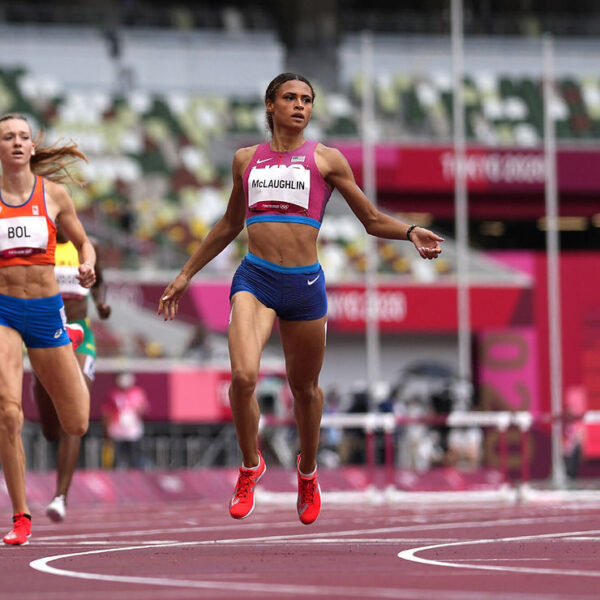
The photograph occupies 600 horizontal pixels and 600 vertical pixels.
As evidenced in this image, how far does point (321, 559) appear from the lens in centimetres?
882

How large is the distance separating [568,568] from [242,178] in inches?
131

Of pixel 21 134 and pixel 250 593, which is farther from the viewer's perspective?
pixel 21 134

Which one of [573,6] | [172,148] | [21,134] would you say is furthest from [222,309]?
[21,134]

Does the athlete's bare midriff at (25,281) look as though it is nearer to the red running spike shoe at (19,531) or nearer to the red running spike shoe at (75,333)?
the red running spike shoe at (19,531)

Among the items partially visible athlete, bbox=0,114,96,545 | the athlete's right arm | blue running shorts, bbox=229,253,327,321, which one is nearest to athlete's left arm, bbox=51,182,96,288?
partially visible athlete, bbox=0,114,96,545

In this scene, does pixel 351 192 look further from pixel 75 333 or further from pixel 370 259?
pixel 370 259

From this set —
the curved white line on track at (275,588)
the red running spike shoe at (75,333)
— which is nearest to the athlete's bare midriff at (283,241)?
the curved white line on track at (275,588)

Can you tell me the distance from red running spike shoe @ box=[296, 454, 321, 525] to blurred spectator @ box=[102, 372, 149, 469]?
16.6 meters

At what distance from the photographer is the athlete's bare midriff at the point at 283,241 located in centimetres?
1003

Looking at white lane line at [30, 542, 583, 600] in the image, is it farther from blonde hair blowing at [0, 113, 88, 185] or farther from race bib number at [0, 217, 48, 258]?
blonde hair blowing at [0, 113, 88, 185]

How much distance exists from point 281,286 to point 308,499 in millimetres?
1404

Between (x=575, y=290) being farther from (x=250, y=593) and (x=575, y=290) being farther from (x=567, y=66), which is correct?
(x=250, y=593)

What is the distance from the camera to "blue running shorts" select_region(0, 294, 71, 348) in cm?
1052

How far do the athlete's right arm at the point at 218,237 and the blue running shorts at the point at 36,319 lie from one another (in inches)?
30.0
